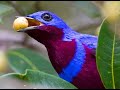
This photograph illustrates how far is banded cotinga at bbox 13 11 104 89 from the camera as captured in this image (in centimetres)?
322

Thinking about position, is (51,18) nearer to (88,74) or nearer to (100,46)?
(88,74)

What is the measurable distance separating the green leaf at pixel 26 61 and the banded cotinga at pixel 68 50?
2.25 ft

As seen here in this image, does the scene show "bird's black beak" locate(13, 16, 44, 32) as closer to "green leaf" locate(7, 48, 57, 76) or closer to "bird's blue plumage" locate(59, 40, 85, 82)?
"bird's blue plumage" locate(59, 40, 85, 82)

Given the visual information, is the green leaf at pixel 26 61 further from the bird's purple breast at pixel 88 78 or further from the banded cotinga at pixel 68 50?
the bird's purple breast at pixel 88 78

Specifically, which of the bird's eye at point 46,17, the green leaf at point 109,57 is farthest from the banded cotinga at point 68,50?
the green leaf at point 109,57

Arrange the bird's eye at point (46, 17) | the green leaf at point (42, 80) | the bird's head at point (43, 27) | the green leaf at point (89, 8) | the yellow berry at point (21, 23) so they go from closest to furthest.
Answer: the green leaf at point (42, 80) → the yellow berry at point (21, 23) → the bird's head at point (43, 27) → the bird's eye at point (46, 17) → the green leaf at point (89, 8)

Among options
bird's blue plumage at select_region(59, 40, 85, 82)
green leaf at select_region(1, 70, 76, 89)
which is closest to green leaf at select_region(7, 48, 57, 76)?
bird's blue plumage at select_region(59, 40, 85, 82)

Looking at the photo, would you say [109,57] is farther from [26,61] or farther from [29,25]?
[26,61]

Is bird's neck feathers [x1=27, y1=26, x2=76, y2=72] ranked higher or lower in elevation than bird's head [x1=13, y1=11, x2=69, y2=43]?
lower

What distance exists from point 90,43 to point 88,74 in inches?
10.3

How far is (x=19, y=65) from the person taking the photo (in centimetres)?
420

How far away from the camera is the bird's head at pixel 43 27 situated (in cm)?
317

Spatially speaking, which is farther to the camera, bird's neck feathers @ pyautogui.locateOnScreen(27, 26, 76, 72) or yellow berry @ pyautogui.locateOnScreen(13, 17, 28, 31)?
bird's neck feathers @ pyautogui.locateOnScreen(27, 26, 76, 72)

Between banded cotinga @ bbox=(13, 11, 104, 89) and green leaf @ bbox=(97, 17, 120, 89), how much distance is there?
671 mm
